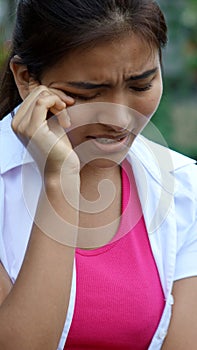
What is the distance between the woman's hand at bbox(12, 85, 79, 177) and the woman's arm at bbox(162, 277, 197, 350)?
43 cm

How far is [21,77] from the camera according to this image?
2154mm

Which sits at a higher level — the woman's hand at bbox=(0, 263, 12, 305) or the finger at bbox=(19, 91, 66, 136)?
the finger at bbox=(19, 91, 66, 136)

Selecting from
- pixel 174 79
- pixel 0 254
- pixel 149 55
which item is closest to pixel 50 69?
pixel 149 55

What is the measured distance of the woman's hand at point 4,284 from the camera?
6.75 feet

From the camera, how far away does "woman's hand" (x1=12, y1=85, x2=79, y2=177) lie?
201 cm

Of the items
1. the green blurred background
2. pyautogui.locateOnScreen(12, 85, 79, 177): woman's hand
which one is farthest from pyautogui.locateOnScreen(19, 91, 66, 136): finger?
the green blurred background

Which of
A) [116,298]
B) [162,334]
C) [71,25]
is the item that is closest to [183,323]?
[162,334]

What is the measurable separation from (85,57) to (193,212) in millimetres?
531

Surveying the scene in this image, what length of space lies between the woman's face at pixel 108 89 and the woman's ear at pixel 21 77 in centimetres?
6

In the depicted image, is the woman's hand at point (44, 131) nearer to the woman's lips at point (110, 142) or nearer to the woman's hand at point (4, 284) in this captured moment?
the woman's lips at point (110, 142)

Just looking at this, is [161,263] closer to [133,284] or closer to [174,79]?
[133,284]

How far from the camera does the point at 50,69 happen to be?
2053mm

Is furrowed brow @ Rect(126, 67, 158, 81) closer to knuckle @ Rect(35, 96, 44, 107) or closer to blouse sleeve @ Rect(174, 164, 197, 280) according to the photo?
knuckle @ Rect(35, 96, 44, 107)

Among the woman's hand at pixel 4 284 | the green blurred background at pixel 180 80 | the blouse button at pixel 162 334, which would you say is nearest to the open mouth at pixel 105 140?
the woman's hand at pixel 4 284
